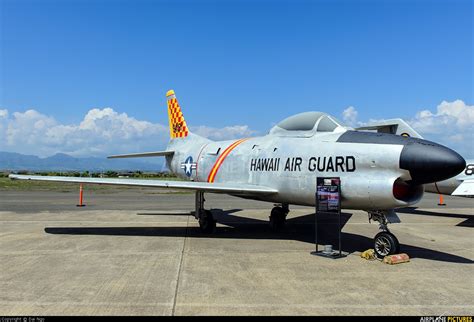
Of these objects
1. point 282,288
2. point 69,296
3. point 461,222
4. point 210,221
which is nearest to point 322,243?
point 210,221

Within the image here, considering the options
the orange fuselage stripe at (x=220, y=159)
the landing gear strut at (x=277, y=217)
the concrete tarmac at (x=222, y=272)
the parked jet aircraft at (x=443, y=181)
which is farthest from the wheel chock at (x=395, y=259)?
the parked jet aircraft at (x=443, y=181)

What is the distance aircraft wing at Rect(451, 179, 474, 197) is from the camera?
41.8 feet

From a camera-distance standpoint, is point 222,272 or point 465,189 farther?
point 465,189

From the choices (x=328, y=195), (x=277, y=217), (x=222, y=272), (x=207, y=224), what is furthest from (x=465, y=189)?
(x=222, y=272)

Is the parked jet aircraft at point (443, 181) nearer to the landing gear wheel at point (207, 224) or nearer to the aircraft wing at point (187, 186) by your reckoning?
the aircraft wing at point (187, 186)

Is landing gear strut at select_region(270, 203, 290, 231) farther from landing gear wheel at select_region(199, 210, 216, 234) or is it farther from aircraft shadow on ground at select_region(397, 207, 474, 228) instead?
aircraft shadow on ground at select_region(397, 207, 474, 228)

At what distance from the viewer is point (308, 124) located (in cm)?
926

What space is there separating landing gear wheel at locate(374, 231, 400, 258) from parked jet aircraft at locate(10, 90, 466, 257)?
2 cm

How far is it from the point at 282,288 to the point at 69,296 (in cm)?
300

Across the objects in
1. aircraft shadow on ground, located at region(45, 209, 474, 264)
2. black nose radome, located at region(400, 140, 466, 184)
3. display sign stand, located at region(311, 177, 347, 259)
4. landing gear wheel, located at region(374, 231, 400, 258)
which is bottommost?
aircraft shadow on ground, located at region(45, 209, 474, 264)

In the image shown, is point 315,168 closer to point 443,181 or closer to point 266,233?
point 266,233

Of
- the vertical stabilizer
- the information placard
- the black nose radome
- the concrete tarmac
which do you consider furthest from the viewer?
the vertical stabilizer

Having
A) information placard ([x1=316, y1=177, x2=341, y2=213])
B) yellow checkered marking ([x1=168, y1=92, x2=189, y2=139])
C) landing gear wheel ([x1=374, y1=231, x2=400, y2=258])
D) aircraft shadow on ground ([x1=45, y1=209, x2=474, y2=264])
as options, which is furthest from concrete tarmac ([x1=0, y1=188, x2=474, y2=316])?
yellow checkered marking ([x1=168, y1=92, x2=189, y2=139])

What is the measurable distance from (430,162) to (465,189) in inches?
309
